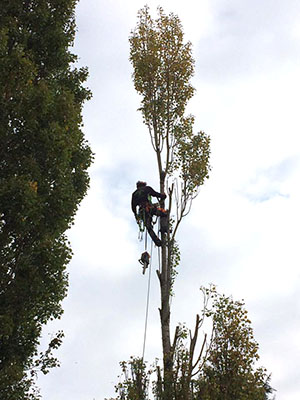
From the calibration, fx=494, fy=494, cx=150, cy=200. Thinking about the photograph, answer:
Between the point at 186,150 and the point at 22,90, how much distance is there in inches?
230

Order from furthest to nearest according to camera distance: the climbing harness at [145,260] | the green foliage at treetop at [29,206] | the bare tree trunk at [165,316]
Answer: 1. the climbing harness at [145,260]
2. the bare tree trunk at [165,316]
3. the green foliage at treetop at [29,206]

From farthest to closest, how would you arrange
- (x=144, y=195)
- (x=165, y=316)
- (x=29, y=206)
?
(x=144, y=195) → (x=165, y=316) → (x=29, y=206)

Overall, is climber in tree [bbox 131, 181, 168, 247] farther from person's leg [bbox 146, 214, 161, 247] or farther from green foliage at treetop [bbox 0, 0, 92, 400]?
→ green foliage at treetop [bbox 0, 0, 92, 400]

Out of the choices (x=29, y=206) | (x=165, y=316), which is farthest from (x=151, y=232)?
(x=29, y=206)

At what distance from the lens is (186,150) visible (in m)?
14.2

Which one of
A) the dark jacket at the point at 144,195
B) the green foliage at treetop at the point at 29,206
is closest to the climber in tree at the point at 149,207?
the dark jacket at the point at 144,195

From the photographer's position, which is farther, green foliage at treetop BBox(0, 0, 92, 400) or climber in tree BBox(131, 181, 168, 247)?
Result: climber in tree BBox(131, 181, 168, 247)

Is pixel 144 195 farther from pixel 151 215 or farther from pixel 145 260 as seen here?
pixel 145 260

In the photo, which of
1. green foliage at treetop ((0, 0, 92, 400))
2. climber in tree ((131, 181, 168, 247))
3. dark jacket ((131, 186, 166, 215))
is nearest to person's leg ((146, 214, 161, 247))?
climber in tree ((131, 181, 168, 247))

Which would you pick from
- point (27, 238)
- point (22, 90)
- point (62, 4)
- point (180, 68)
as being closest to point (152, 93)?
point (180, 68)

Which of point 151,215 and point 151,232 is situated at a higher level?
point 151,215

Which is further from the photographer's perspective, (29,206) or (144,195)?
(144,195)

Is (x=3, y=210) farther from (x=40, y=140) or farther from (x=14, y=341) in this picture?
(x=14, y=341)

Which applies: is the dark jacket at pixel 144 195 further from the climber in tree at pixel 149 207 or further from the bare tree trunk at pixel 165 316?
the bare tree trunk at pixel 165 316
